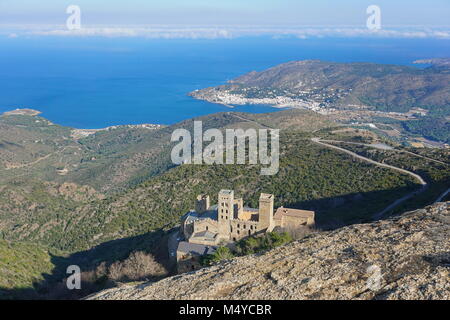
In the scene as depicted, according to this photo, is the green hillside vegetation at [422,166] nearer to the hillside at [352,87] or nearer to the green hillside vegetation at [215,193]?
the green hillside vegetation at [215,193]

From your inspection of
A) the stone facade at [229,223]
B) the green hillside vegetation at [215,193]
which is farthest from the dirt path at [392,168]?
the stone facade at [229,223]

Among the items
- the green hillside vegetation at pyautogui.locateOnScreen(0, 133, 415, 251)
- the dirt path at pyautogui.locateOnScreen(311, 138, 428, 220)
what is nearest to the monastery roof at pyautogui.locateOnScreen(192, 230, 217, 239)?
the green hillside vegetation at pyautogui.locateOnScreen(0, 133, 415, 251)

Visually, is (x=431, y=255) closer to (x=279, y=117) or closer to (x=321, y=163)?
(x=321, y=163)

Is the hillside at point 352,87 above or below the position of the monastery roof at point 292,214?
above

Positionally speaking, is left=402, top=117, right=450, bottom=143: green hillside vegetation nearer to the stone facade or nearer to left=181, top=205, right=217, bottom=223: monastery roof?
the stone facade
